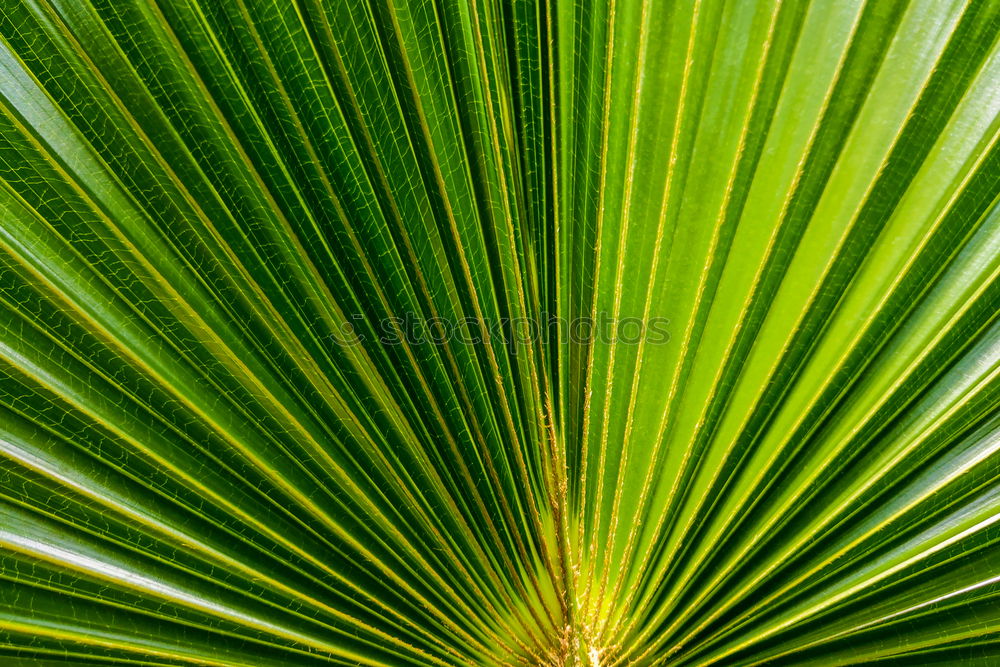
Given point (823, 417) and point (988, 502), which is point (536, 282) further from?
point (988, 502)

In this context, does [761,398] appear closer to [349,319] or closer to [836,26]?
[836,26]

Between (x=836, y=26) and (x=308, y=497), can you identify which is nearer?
(x=836, y=26)

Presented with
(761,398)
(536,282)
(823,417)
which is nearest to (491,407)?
(536,282)

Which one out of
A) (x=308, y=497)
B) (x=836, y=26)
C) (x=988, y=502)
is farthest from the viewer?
(x=308, y=497)

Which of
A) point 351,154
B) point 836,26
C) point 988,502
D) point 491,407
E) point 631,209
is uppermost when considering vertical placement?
point 836,26

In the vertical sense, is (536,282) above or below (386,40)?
below

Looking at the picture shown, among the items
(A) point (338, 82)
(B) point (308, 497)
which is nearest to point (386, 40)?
(A) point (338, 82)

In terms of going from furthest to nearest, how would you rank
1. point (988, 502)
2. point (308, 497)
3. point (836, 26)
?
1. point (308, 497)
2. point (988, 502)
3. point (836, 26)
